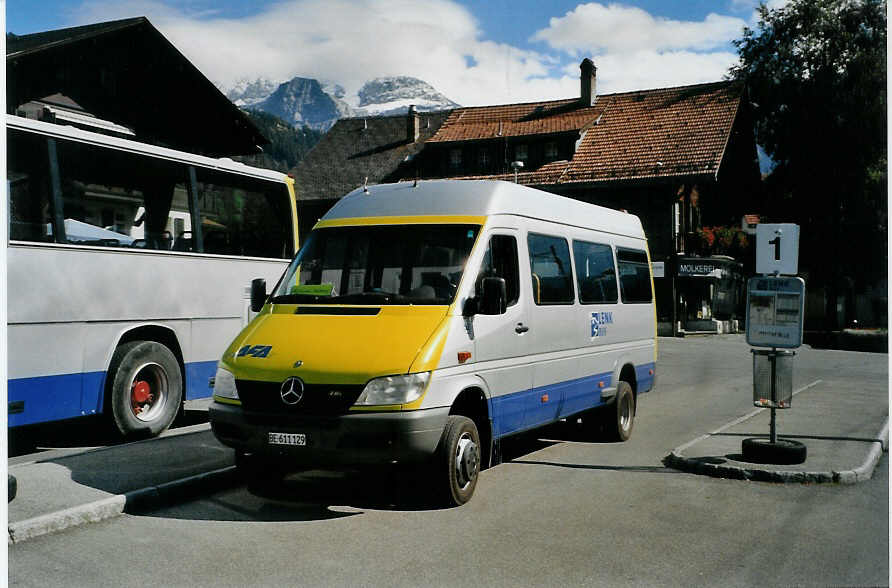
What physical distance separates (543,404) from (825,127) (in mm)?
37568

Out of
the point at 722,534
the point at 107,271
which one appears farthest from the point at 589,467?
the point at 107,271

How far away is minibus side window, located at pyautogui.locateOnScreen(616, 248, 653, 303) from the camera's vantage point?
11438mm

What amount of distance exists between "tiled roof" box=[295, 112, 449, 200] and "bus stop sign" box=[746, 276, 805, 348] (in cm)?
4010

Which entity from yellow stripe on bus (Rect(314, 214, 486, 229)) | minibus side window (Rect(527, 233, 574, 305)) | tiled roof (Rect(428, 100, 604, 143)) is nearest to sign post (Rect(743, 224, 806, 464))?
minibus side window (Rect(527, 233, 574, 305))

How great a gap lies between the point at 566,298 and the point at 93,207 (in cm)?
503

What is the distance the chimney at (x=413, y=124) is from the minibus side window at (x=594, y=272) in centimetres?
4145

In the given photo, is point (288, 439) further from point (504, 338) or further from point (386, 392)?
point (504, 338)

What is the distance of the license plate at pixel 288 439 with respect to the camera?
6.97 metres

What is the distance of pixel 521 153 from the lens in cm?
4516

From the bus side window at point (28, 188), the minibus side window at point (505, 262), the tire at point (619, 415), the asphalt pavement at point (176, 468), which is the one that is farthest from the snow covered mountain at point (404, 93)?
the minibus side window at point (505, 262)

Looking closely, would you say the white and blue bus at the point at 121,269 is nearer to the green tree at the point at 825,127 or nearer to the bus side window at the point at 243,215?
the bus side window at the point at 243,215

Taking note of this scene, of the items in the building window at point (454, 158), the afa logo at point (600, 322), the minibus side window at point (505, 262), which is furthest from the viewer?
the building window at point (454, 158)

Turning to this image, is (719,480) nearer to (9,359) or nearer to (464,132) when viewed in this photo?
(9,359)

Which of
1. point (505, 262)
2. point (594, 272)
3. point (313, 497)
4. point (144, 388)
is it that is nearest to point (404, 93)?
point (144, 388)
